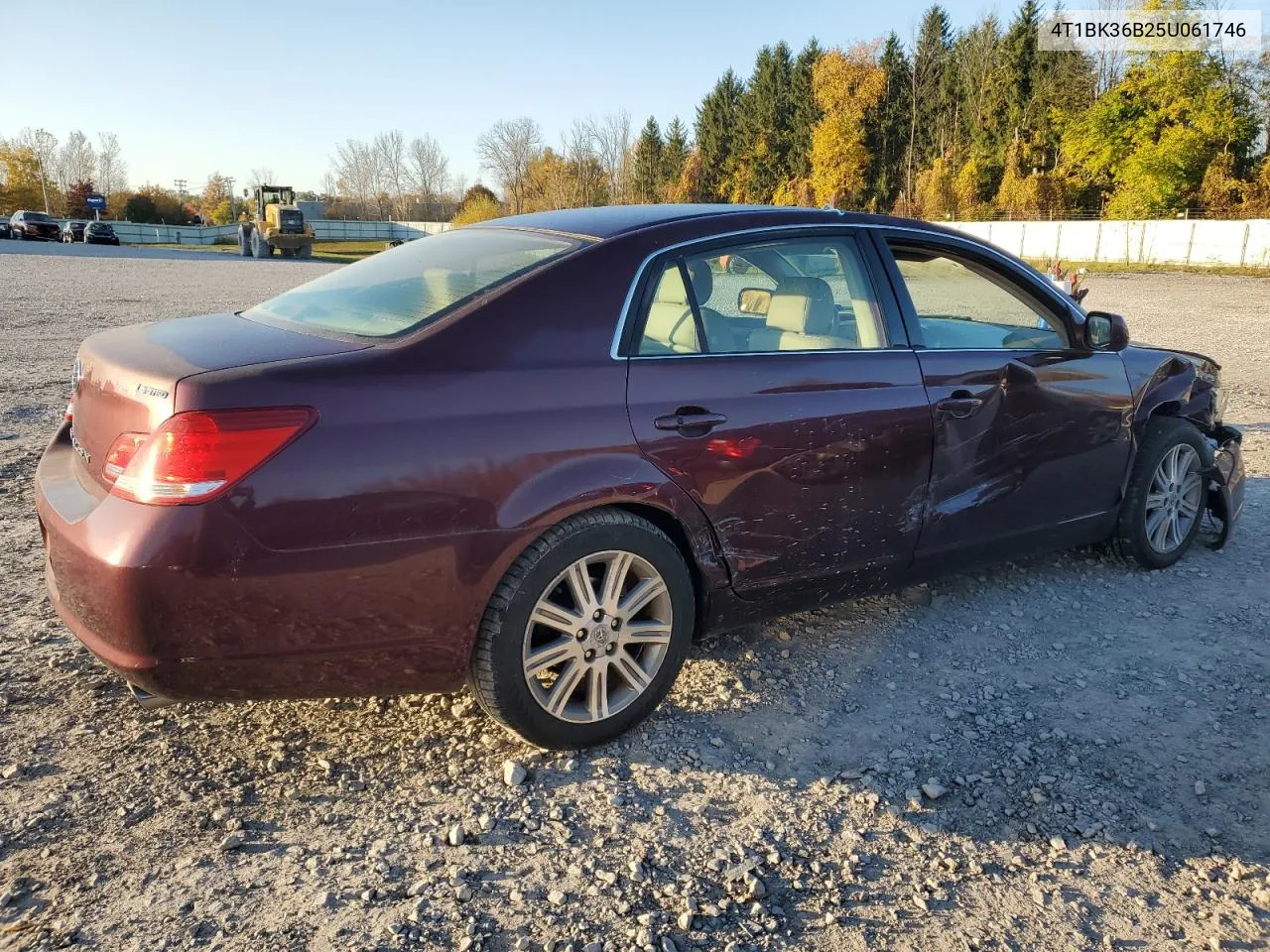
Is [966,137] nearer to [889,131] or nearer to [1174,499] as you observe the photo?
[889,131]

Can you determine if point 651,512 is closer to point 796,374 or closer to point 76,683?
point 796,374

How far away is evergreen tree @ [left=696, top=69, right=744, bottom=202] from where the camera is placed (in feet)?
302

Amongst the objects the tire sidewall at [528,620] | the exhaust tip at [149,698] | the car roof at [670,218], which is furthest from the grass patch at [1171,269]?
the exhaust tip at [149,698]

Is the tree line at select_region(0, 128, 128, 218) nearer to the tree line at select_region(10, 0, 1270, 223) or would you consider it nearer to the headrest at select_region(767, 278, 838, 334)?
the tree line at select_region(10, 0, 1270, 223)

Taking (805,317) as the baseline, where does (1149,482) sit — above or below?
below

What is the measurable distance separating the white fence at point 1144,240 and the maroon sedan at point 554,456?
33920 millimetres

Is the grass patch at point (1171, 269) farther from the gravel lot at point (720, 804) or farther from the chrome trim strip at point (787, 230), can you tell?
the gravel lot at point (720, 804)

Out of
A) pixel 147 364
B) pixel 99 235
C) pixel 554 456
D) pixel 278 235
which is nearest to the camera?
pixel 147 364

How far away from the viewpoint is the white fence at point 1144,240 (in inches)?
1505

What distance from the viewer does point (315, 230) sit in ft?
230

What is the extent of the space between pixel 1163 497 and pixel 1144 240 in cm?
4452

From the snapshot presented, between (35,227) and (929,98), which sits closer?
(35,227)

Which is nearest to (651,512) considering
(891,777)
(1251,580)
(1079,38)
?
(891,777)

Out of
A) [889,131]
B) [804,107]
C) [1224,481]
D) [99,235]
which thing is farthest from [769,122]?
[1224,481]
